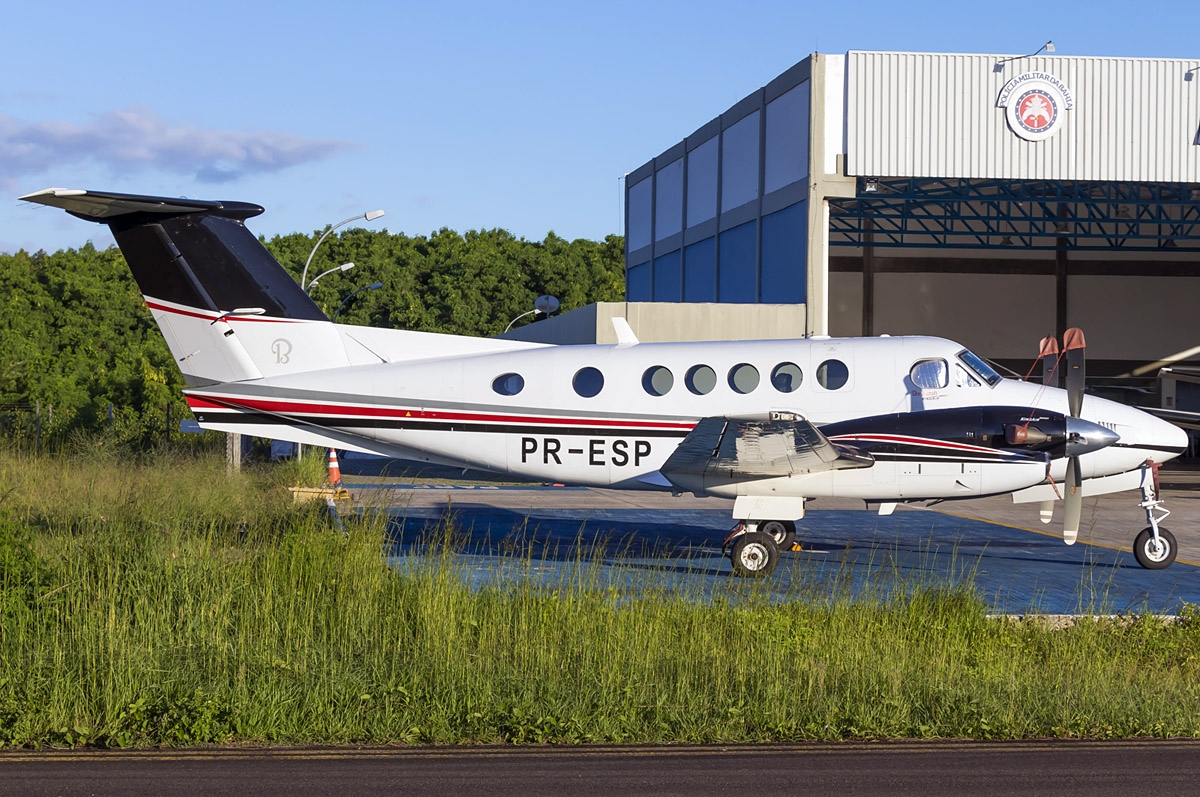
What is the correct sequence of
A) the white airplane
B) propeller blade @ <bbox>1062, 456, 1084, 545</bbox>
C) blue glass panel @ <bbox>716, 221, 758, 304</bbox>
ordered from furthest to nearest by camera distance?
blue glass panel @ <bbox>716, 221, 758, 304</bbox>, the white airplane, propeller blade @ <bbox>1062, 456, 1084, 545</bbox>

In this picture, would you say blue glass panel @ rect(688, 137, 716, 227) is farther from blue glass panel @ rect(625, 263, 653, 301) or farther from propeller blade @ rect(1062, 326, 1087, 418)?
propeller blade @ rect(1062, 326, 1087, 418)

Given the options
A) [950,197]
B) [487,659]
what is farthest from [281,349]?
[950,197]

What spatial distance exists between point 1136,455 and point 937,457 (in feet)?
9.24

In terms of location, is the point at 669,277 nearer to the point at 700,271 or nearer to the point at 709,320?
the point at 700,271

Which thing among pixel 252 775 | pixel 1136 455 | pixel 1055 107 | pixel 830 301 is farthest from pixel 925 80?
pixel 252 775

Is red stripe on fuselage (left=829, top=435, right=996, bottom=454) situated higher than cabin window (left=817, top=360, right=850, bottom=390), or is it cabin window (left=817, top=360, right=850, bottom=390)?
cabin window (left=817, top=360, right=850, bottom=390)

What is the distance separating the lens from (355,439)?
15523 millimetres

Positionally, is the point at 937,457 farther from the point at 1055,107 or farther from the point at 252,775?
the point at 1055,107

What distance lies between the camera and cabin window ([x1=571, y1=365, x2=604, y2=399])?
15164 millimetres

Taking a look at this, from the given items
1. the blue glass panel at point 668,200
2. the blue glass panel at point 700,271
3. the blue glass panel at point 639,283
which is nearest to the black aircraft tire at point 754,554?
the blue glass panel at point 700,271

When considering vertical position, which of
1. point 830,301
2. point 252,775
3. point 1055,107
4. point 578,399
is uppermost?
point 1055,107

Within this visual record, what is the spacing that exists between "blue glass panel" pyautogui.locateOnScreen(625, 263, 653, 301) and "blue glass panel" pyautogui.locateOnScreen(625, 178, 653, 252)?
3.25 ft

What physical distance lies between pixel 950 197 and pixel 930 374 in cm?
2175

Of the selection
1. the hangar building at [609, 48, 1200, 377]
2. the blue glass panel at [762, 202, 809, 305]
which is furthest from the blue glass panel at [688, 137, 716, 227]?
the blue glass panel at [762, 202, 809, 305]
